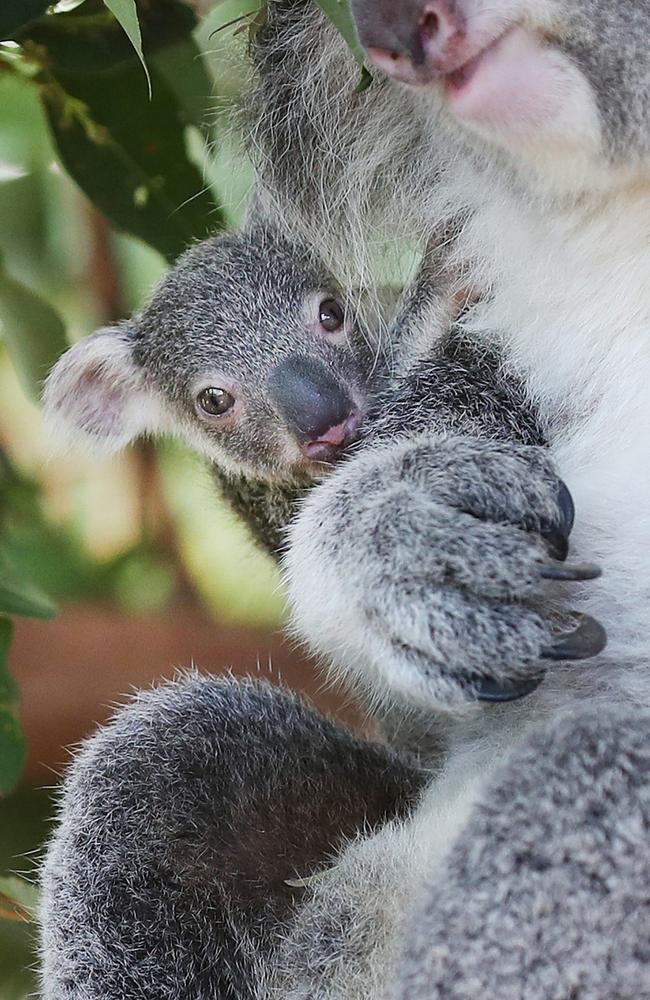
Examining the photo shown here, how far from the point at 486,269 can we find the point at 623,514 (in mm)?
394

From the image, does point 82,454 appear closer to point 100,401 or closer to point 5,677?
point 100,401

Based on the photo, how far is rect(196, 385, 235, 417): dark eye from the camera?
210 centimetres

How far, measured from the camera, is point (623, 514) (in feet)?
5.22

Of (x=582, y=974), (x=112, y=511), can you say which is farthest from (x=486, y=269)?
(x=112, y=511)

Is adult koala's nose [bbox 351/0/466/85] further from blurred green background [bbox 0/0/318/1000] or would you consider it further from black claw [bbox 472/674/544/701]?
black claw [bbox 472/674/544/701]

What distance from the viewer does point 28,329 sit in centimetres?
221

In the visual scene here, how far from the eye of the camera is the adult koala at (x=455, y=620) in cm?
127

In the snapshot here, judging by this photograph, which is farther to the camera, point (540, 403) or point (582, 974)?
point (540, 403)

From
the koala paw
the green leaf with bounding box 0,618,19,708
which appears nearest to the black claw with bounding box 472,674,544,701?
the koala paw

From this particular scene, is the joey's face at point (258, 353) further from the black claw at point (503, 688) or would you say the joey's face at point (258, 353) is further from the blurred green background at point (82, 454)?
the black claw at point (503, 688)

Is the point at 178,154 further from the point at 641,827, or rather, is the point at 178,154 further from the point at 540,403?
the point at 641,827

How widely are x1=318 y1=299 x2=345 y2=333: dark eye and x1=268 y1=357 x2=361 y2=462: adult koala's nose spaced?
8cm

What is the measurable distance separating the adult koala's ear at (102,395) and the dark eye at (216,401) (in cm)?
17

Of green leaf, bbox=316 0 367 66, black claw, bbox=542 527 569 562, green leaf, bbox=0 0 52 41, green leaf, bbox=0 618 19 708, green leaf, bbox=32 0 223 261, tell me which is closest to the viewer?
green leaf, bbox=316 0 367 66
